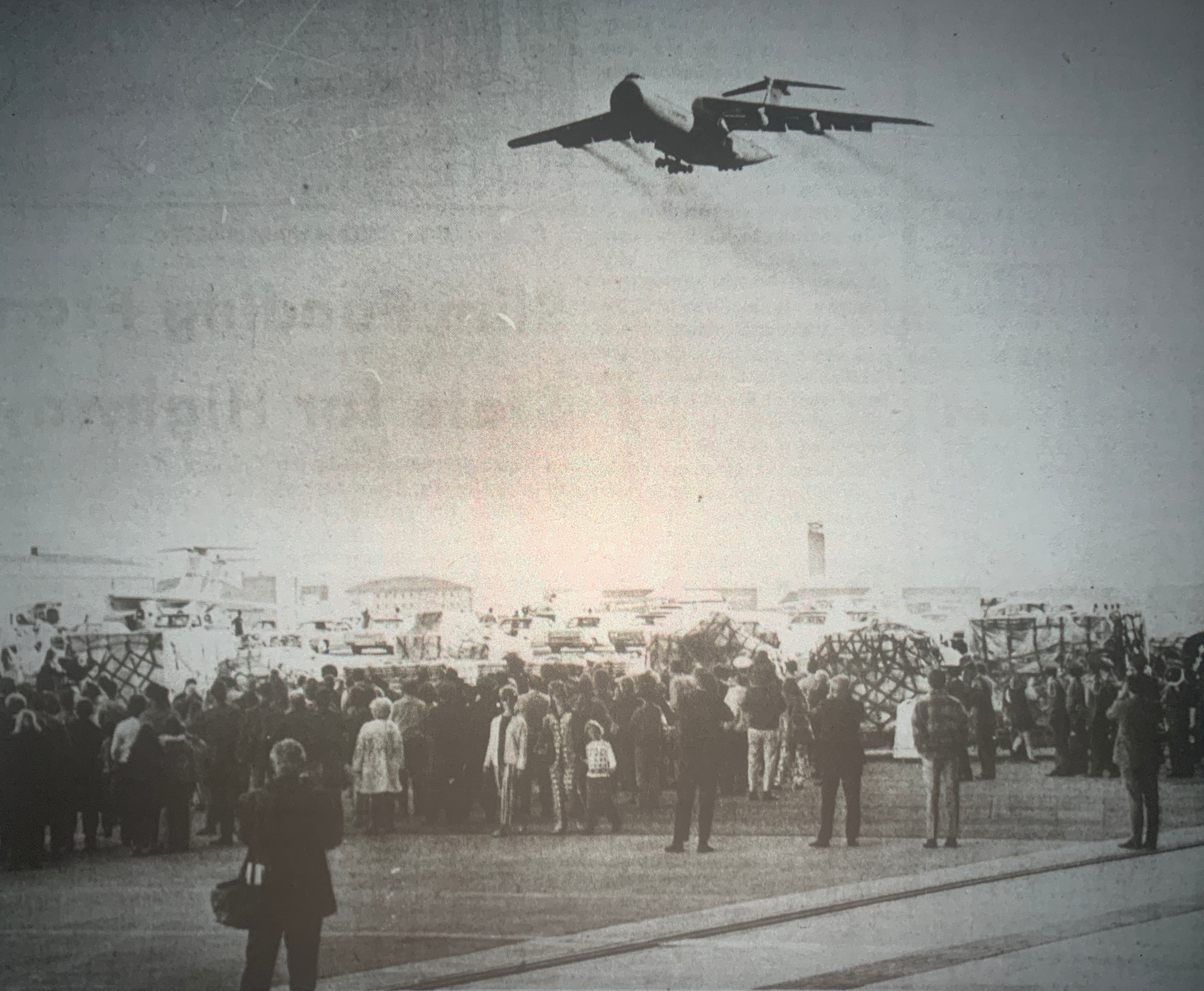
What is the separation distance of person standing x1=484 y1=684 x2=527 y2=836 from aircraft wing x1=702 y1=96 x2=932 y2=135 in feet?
9.26

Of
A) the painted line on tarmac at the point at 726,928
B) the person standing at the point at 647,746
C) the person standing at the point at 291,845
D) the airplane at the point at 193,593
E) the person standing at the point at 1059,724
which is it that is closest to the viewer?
the person standing at the point at 291,845

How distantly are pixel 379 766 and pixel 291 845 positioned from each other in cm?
102

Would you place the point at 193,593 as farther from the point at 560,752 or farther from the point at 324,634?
the point at 560,752

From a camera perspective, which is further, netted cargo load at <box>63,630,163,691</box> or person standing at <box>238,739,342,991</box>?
netted cargo load at <box>63,630,163,691</box>

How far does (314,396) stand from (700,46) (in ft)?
Result: 7.84

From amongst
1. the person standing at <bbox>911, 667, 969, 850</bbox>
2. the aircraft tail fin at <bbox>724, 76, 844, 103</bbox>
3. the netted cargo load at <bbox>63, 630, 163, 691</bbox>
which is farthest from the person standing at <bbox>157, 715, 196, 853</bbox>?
the aircraft tail fin at <bbox>724, 76, 844, 103</bbox>

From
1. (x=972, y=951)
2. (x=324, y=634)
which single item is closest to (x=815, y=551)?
(x=972, y=951)

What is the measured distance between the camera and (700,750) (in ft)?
16.8

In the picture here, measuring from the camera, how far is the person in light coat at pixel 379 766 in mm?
4965

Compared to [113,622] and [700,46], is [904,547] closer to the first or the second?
[700,46]

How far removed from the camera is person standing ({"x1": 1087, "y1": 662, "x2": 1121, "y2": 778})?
5.18 meters

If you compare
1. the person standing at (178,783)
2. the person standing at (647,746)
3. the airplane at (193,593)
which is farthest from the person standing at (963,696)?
the person standing at (178,783)

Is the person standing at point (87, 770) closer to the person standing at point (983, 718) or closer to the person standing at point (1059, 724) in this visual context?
the person standing at point (983, 718)

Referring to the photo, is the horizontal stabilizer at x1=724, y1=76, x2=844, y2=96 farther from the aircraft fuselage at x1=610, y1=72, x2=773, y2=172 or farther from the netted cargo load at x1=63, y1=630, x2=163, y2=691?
the netted cargo load at x1=63, y1=630, x2=163, y2=691
